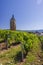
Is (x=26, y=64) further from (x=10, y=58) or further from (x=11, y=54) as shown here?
(x=11, y=54)

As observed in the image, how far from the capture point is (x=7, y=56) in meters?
19.4

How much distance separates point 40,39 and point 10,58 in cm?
1817

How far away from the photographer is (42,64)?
1762cm

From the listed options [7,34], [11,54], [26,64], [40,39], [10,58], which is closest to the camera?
[26,64]

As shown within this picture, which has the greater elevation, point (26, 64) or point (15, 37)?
point (15, 37)

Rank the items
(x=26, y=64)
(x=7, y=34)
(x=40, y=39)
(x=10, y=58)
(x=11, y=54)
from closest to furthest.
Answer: (x=26, y=64), (x=10, y=58), (x=11, y=54), (x=7, y=34), (x=40, y=39)

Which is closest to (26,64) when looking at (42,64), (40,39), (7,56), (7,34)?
(42,64)

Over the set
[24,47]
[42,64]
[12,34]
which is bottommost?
[42,64]

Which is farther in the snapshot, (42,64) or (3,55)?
(3,55)

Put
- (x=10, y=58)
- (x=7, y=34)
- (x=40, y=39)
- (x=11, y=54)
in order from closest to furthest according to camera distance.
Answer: (x=10, y=58)
(x=11, y=54)
(x=7, y=34)
(x=40, y=39)

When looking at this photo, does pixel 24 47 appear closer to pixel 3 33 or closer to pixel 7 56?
pixel 7 56

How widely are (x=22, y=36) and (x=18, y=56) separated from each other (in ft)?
21.2

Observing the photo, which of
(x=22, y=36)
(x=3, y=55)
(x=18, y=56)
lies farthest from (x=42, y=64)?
(x=22, y=36)

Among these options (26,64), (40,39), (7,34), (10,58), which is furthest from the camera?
(40,39)
